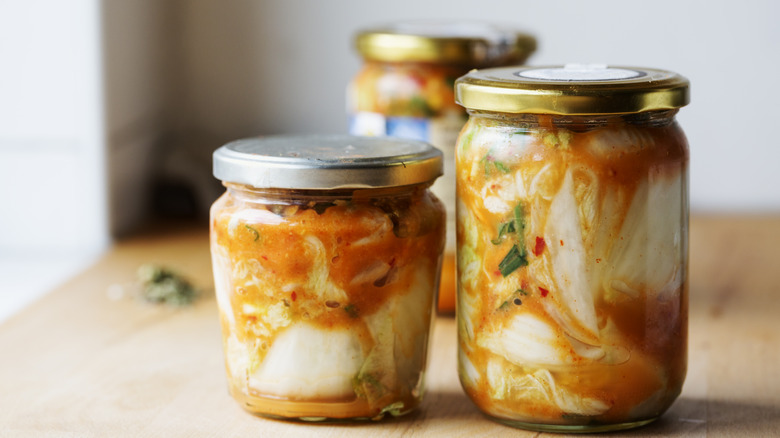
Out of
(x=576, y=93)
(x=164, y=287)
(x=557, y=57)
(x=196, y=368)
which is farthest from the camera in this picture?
(x=557, y=57)

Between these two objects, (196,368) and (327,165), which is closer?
(327,165)

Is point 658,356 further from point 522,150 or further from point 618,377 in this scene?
point 522,150

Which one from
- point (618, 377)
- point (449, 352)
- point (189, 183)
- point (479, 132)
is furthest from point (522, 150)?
point (189, 183)

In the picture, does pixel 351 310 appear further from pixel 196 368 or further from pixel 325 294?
pixel 196 368

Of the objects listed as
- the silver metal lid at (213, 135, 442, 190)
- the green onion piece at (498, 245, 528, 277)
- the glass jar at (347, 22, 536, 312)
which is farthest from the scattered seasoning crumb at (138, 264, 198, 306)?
the green onion piece at (498, 245, 528, 277)

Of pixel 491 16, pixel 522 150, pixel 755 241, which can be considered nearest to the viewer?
pixel 522 150

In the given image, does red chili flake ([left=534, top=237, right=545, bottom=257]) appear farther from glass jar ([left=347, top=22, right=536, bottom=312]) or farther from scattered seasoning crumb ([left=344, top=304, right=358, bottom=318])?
glass jar ([left=347, top=22, right=536, bottom=312])

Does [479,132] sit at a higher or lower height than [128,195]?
higher

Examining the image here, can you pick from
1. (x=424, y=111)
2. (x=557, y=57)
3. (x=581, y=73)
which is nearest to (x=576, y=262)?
(x=581, y=73)
